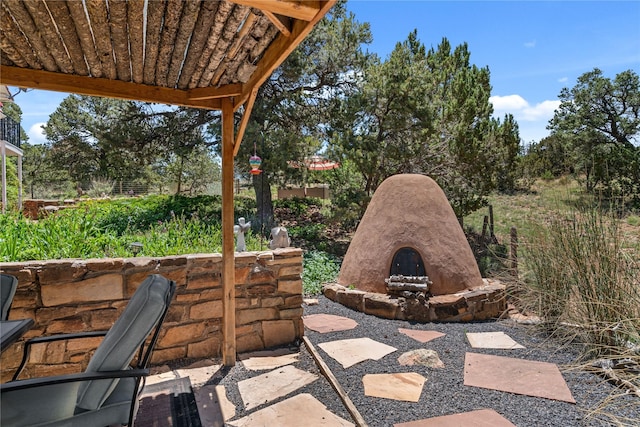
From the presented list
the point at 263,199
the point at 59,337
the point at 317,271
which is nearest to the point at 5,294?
the point at 59,337

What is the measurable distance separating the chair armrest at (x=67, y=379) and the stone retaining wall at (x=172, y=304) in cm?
159

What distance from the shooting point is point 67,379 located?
1.34 meters

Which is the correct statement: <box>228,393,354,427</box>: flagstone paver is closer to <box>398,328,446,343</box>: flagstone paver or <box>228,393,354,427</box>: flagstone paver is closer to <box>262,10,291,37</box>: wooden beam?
<box>398,328,446,343</box>: flagstone paver

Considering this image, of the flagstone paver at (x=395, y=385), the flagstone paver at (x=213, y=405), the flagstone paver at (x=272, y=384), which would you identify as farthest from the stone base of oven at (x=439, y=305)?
the flagstone paver at (x=213, y=405)

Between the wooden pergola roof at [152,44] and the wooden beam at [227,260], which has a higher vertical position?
the wooden pergola roof at [152,44]

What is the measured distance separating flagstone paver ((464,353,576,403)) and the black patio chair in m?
2.41

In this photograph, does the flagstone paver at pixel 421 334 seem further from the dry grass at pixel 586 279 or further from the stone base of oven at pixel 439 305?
the dry grass at pixel 586 279

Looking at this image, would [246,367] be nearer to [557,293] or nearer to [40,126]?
[557,293]

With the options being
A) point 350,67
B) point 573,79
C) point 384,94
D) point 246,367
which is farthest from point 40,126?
point 573,79

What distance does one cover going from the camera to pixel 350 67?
922cm

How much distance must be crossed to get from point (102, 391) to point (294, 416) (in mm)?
1250

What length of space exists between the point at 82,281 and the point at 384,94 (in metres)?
→ 6.95

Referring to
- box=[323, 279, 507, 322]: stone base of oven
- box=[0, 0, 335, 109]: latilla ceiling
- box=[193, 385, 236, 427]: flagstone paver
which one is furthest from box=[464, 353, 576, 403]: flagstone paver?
box=[0, 0, 335, 109]: latilla ceiling

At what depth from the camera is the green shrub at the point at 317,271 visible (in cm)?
585
